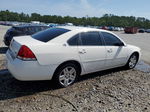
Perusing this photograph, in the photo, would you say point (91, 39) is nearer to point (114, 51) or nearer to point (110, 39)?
point (110, 39)

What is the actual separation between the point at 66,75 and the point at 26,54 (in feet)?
3.96

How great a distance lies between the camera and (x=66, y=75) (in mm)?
4691

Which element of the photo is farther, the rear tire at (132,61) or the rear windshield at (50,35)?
the rear tire at (132,61)

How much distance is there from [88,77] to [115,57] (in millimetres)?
1080

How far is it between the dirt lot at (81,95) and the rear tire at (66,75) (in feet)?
0.51

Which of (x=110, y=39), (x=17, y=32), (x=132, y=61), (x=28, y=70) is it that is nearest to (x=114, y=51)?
(x=110, y=39)

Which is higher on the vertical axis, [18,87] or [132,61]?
[132,61]

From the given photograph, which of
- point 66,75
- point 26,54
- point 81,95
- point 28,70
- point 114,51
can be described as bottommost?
point 81,95

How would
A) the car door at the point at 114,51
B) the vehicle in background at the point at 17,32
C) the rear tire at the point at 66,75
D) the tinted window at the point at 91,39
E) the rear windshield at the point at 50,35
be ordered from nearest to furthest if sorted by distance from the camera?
1. the rear tire at the point at 66,75
2. the rear windshield at the point at 50,35
3. the tinted window at the point at 91,39
4. the car door at the point at 114,51
5. the vehicle in background at the point at 17,32

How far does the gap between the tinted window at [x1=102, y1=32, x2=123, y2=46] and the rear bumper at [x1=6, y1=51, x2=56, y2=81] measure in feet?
6.92

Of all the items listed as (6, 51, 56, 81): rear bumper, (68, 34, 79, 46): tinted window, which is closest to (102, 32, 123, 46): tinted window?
(68, 34, 79, 46): tinted window

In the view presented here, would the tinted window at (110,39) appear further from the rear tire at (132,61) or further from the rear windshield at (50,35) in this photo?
the rear windshield at (50,35)

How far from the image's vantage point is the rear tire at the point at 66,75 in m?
4.50

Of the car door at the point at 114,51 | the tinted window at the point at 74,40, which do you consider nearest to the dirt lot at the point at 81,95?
the car door at the point at 114,51
